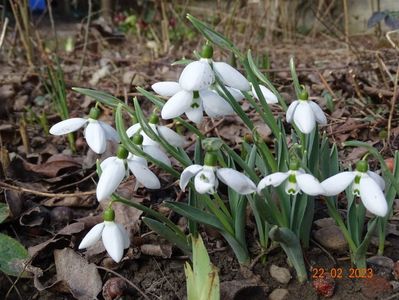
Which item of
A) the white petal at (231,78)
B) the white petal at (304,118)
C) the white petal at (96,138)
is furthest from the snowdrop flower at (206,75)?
the white petal at (96,138)

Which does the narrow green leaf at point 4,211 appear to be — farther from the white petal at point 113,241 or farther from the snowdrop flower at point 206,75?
the snowdrop flower at point 206,75

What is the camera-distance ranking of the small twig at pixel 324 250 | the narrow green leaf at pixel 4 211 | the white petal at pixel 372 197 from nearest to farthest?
the white petal at pixel 372 197, the small twig at pixel 324 250, the narrow green leaf at pixel 4 211

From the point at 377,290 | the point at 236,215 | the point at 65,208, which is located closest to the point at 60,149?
the point at 65,208

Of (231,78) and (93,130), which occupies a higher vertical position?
(231,78)

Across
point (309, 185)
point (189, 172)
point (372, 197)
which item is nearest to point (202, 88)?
point (189, 172)

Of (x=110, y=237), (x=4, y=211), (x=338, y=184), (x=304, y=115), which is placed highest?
(x=304, y=115)

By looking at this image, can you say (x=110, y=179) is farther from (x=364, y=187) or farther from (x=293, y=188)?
(x=364, y=187)
